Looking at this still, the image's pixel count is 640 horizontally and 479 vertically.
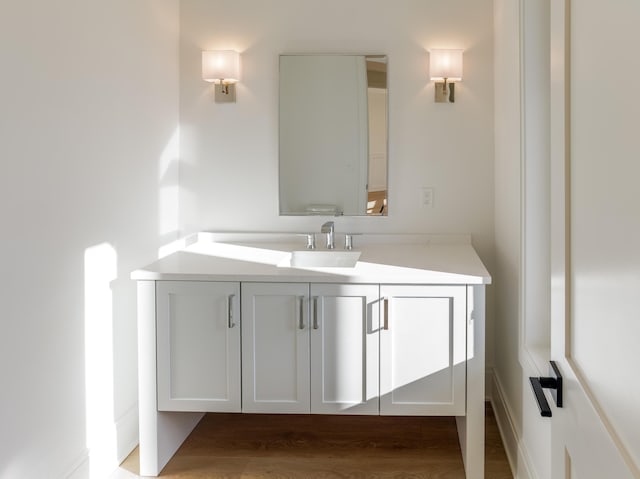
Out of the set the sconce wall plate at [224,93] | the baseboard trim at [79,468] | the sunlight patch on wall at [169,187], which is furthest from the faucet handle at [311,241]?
the baseboard trim at [79,468]

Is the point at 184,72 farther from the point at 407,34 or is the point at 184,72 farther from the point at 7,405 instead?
the point at 7,405

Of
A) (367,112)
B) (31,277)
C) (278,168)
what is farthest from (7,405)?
(367,112)

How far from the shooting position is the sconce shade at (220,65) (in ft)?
10.6

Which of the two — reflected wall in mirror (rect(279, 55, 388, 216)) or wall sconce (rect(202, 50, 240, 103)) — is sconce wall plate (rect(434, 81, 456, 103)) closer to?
reflected wall in mirror (rect(279, 55, 388, 216))

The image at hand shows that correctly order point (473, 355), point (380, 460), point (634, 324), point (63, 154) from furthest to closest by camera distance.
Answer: point (380, 460), point (473, 355), point (63, 154), point (634, 324)

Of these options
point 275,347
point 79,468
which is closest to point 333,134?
point 275,347

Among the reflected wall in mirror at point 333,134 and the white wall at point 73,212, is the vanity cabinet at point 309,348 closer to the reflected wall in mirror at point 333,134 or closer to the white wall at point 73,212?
the white wall at point 73,212

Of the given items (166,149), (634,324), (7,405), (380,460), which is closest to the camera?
(634,324)

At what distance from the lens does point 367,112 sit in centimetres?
326

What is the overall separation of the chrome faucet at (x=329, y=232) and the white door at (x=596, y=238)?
6.48 feet

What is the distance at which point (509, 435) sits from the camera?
2.70 m

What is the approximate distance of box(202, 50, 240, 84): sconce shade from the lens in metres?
3.24

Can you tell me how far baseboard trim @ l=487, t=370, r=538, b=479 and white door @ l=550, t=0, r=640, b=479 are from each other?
1298 mm

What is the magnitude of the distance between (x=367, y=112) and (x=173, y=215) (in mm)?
1076
